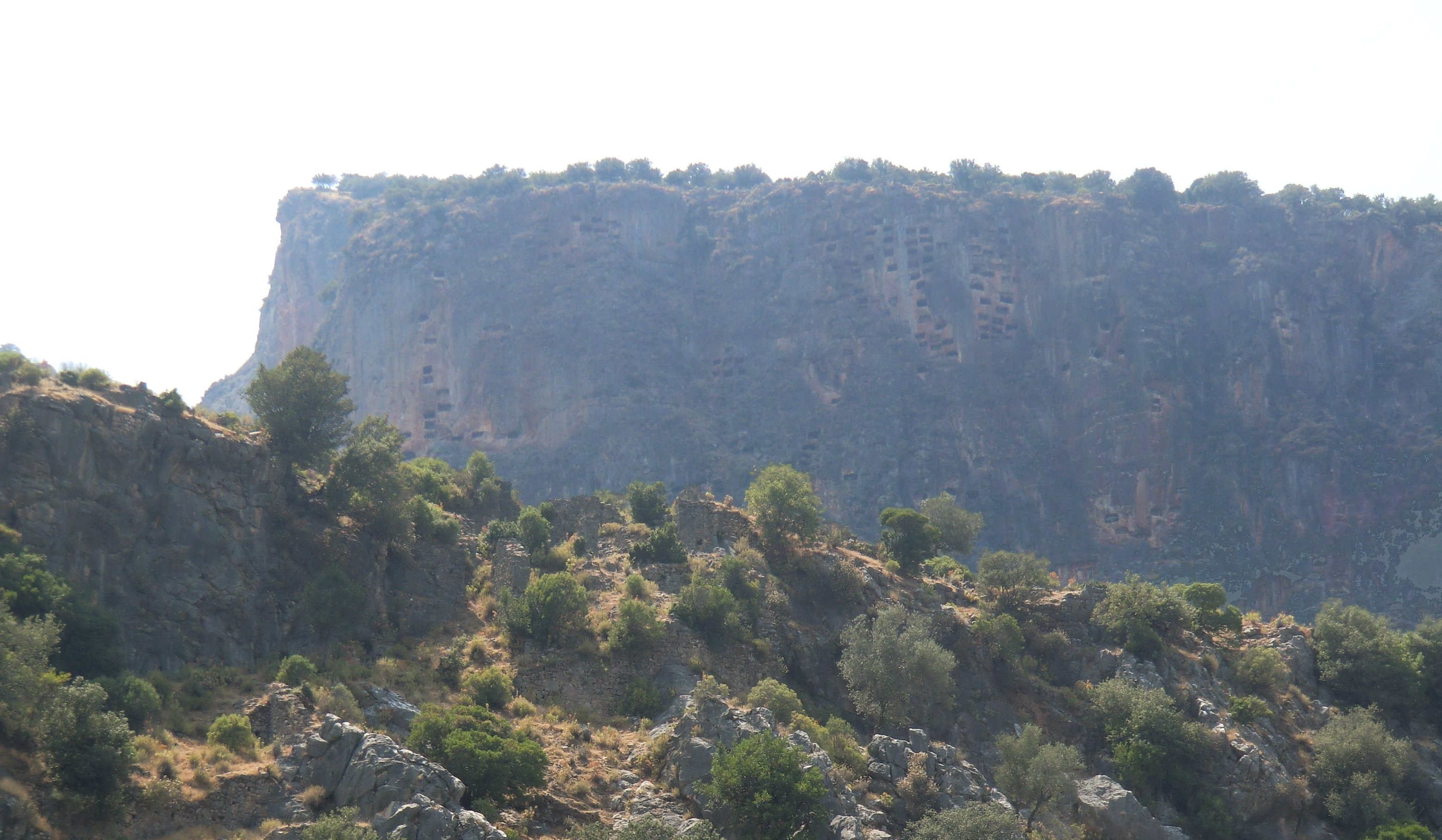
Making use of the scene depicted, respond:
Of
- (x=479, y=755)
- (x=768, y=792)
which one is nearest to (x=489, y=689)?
(x=479, y=755)

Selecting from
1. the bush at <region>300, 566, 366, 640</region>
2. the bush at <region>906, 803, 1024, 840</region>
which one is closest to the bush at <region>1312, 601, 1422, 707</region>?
the bush at <region>906, 803, 1024, 840</region>

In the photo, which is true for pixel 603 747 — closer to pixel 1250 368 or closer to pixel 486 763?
pixel 486 763

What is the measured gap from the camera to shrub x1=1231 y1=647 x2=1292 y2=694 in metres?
→ 50.2

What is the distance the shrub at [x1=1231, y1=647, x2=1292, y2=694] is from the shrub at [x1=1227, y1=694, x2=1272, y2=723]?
5.03ft

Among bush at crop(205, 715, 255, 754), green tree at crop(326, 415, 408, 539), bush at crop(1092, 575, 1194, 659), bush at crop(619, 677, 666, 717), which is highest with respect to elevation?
green tree at crop(326, 415, 408, 539)

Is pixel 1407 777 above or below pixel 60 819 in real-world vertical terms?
below

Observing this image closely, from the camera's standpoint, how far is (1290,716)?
49531mm

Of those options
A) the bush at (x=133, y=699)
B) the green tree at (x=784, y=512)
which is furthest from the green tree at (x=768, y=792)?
the green tree at (x=784, y=512)

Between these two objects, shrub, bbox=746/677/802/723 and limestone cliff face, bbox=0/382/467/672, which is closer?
limestone cliff face, bbox=0/382/467/672

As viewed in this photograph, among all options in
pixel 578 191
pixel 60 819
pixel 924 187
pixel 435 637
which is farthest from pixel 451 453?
pixel 60 819

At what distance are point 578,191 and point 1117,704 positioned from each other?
374 ft

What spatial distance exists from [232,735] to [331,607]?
36.9 feet

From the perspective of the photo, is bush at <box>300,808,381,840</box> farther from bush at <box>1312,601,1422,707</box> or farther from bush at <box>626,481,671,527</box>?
bush at <box>1312,601,1422,707</box>

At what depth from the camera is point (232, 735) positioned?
32219 mm
